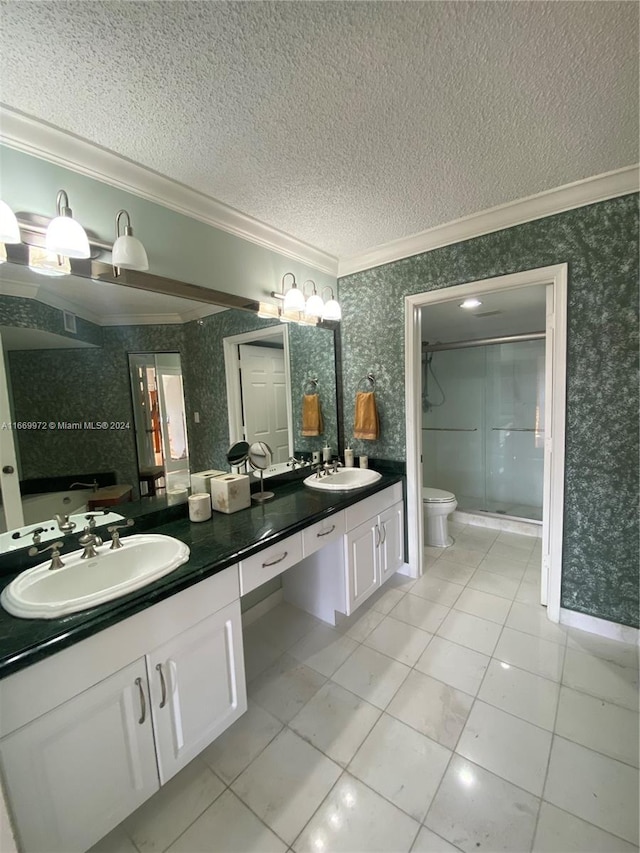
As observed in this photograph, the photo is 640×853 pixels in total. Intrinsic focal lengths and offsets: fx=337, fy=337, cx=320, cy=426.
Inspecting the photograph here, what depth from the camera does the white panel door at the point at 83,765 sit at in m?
0.83

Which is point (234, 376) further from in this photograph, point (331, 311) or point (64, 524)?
point (64, 524)

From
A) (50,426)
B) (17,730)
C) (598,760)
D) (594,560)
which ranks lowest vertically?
(598,760)

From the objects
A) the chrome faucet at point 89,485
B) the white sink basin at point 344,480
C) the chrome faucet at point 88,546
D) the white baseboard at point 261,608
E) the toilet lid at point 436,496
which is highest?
the chrome faucet at point 89,485

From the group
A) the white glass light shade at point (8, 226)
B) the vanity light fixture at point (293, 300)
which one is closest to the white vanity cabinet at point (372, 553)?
the vanity light fixture at point (293, 300)

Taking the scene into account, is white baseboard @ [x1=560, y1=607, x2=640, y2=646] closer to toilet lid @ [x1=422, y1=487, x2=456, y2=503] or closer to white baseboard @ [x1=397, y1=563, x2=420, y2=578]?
white baseboard @ [x1=397, y1=563, x2=420, y2=578]

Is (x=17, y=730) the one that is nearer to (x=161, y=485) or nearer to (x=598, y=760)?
(x=161, y=485)

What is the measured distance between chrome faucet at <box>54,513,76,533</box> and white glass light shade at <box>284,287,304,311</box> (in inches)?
61.8

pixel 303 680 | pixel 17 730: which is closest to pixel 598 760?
pixel 303 680

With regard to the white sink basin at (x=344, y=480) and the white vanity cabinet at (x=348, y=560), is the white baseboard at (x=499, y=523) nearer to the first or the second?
the white vanity cabinet at (x=348, y=560)

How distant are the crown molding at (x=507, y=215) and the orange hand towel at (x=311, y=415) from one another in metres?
1.01

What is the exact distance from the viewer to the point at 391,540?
2.35 m

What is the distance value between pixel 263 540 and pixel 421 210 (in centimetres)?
191

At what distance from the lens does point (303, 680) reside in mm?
1655

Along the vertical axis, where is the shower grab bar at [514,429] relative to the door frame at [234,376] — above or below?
below
